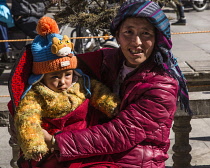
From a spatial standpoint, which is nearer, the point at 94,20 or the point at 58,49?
the point at 58,49

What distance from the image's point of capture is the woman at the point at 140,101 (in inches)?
102

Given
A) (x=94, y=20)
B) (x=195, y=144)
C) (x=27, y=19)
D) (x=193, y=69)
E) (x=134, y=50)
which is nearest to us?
(x=134, y=50)

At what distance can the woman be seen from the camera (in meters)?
2.58

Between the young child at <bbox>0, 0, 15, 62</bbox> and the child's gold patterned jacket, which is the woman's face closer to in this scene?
the child's gold patterned jacket

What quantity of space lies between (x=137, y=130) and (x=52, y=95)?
529 mm

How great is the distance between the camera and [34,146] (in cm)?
253

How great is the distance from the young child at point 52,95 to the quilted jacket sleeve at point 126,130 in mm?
169

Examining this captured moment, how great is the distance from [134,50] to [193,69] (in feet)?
9.01

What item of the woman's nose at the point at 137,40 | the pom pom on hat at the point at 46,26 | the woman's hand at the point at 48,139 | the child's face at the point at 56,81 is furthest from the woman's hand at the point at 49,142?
the woman's nose at the point at 137,40

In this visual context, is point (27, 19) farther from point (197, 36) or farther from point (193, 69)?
point (197, 36)

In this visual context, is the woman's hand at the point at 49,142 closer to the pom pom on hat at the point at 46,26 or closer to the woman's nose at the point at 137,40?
the pom pom on hat at the point at 46,26

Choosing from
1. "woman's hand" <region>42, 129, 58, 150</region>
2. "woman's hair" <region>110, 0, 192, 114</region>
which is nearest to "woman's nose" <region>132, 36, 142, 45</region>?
"woman's hair" <region>110, 0, 192, 114</region>

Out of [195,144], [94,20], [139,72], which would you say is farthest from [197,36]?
[139,72]

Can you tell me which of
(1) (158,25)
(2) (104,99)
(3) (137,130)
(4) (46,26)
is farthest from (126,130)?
(4) (46,26)
